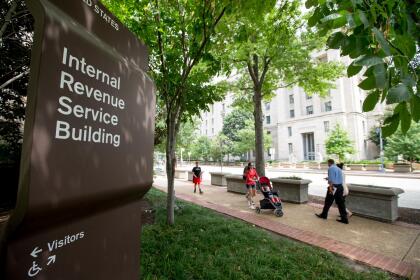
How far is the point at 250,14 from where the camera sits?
197 inches

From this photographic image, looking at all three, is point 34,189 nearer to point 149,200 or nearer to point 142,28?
point 142,28

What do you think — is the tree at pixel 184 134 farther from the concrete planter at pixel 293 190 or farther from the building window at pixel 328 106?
the building window at pixel 328 106

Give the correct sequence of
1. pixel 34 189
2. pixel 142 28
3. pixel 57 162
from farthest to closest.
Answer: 1. pixel 142 28
2. pixel 57 162
3. pixel 34 189

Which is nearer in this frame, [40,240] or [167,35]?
[40,240]

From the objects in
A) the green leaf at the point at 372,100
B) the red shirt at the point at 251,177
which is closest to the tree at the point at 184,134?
the red shirt at the point at 251,177

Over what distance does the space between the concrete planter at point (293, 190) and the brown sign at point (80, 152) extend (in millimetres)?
9217

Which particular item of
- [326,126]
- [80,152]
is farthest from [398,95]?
[326,126]

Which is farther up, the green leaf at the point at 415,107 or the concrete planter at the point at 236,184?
the green leaf at the point at 415,107

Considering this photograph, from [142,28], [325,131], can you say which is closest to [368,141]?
[325,131]

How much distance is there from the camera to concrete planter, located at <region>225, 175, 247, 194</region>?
1267cm

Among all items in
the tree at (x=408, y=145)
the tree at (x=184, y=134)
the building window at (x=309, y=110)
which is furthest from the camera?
the building window at (x=309, y=110)

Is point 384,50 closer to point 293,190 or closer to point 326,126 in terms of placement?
point 293,190

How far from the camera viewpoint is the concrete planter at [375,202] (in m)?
7.40

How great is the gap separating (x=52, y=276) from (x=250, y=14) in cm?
524
